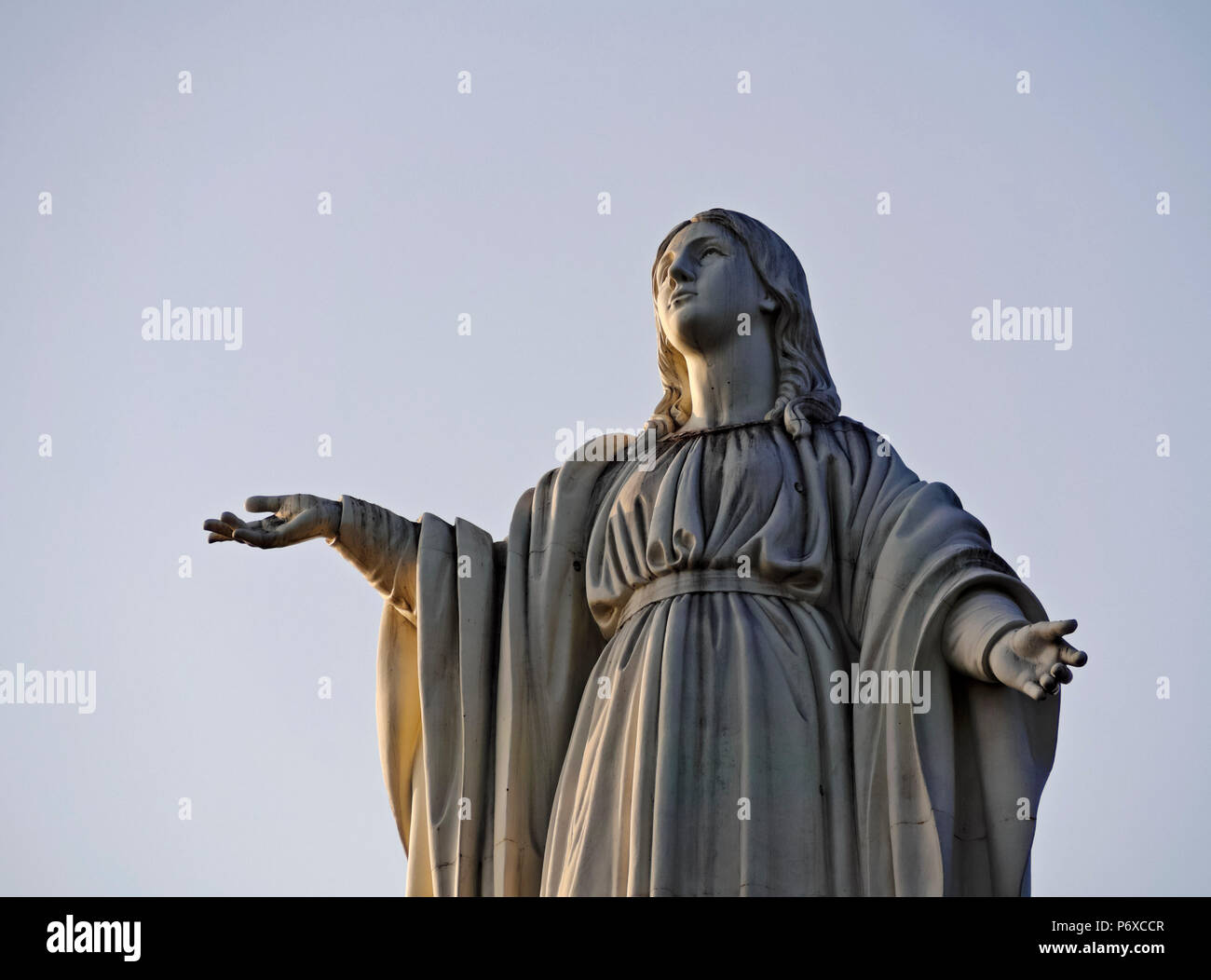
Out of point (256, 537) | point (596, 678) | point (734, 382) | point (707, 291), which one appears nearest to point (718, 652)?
point (596, 678)

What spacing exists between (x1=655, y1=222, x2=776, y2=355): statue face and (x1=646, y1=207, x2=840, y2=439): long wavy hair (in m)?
0.08

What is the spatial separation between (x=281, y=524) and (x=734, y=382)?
314 centimetres

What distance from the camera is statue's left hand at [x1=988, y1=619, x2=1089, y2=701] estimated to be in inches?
674

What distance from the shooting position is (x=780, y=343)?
20422mm

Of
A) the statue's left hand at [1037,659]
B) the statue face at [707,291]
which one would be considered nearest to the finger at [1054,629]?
the statue's left hand at [1037,659]

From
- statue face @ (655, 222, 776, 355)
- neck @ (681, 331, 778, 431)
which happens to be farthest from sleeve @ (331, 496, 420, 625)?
statue face @ (655, 222, 776, 355)

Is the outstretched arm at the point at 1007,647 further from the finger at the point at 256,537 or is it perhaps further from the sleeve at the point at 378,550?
the finger at the point at 256,537

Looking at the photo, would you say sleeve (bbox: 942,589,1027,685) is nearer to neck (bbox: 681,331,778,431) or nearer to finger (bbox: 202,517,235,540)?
neck (bbox: 681,331,778,431)

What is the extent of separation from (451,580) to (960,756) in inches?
139

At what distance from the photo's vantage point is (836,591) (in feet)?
63.2

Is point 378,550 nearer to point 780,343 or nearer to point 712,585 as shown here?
point 712,585
